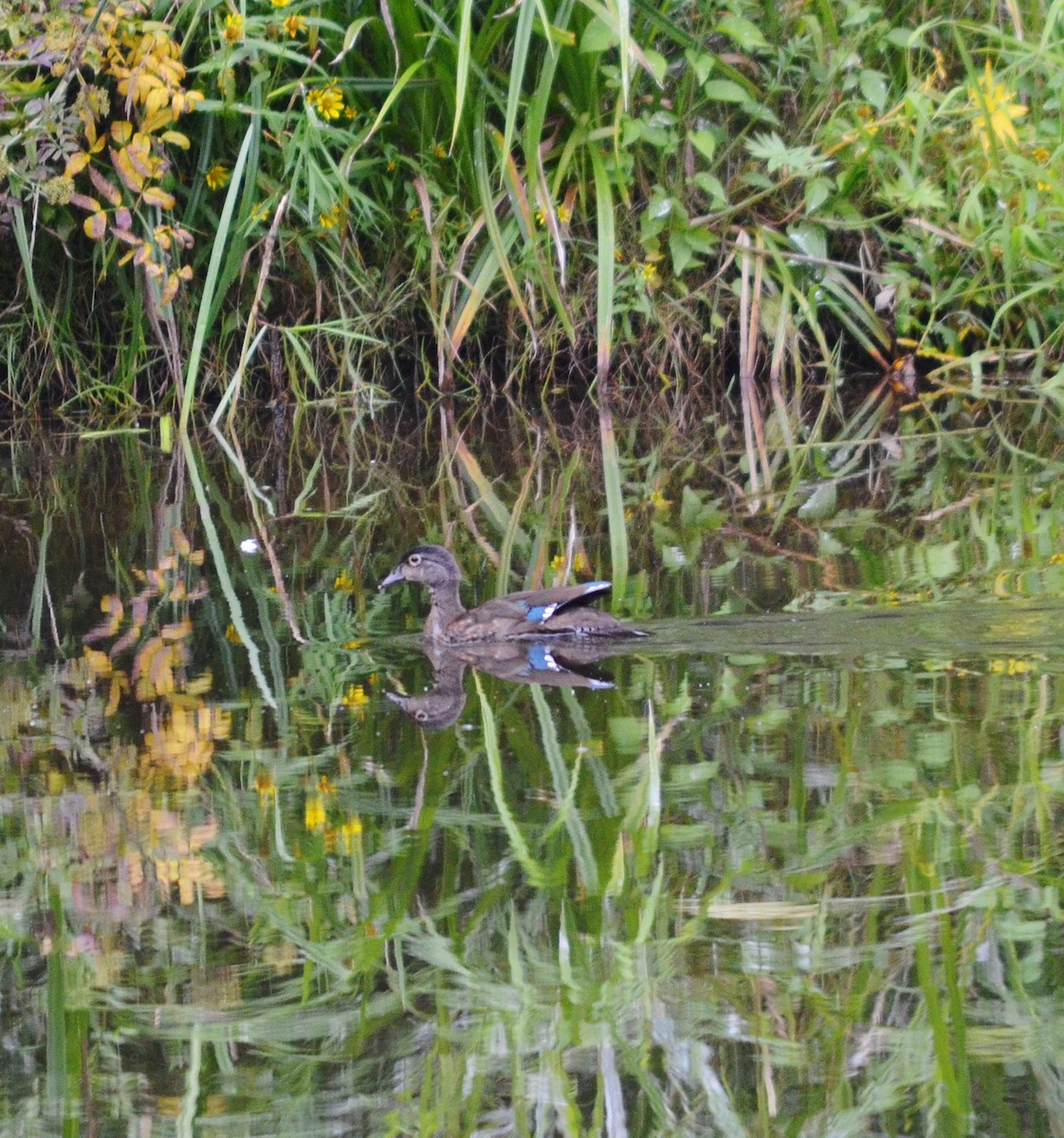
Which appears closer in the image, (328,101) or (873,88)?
(328,101)

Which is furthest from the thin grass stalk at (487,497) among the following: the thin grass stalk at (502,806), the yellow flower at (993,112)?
the yellow flower at (993,112)

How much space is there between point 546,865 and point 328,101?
6938mm

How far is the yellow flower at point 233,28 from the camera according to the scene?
30.2 ft

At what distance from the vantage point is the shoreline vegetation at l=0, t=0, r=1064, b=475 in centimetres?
953

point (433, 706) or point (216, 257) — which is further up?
point (216, 257)

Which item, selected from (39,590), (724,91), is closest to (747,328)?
(724,91)

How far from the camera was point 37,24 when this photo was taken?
30.8 ft

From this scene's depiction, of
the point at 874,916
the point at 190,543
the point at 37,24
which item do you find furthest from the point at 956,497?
the point at 37,24

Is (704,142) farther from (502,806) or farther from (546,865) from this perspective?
(546,865)

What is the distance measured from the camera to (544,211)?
9.80 metres

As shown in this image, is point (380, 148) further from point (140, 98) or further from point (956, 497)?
point (956, 497)

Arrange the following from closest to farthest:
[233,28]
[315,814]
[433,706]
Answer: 1. [315,814]
2. [433,706]
3. [233,28]

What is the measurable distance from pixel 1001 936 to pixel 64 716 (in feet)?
8.59

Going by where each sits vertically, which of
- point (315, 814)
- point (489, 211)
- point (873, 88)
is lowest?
point (315, 814)
